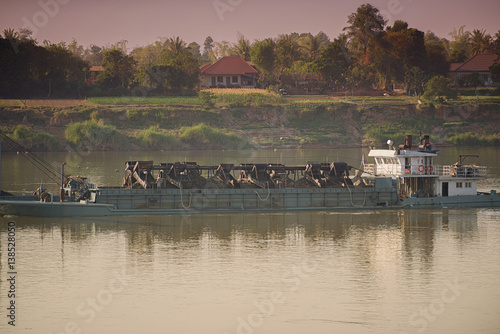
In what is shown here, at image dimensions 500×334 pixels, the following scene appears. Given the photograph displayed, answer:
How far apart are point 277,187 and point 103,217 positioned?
1239 cm

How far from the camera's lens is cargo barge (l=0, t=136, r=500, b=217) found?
49406 millimetres

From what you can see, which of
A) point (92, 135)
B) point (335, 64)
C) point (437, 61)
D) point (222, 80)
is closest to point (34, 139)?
point (92, 135)

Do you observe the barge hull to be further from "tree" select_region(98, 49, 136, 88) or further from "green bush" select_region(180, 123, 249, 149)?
"tree" select_region(98, 49, 136, 88)

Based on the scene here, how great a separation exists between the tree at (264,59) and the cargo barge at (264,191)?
Answer: 92183mm

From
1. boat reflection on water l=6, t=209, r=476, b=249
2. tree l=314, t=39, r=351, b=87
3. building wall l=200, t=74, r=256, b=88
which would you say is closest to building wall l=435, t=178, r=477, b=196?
boat reflection on water l=6, t=209, r=476, b=249

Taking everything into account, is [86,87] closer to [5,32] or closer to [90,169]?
[5,32]

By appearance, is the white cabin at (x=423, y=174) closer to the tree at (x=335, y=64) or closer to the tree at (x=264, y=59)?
the tree at (x=335, y=64)

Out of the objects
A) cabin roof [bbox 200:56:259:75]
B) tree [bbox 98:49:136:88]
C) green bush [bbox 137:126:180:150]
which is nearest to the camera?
green bush [bbox 137:126:180:150]

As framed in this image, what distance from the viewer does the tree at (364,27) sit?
144250 mm

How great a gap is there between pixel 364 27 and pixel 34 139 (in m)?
69.6

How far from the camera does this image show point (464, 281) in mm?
33344

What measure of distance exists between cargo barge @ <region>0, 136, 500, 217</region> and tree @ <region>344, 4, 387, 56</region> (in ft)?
297

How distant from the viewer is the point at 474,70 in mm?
153125

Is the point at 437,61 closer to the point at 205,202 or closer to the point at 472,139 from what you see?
the point at 472,139
